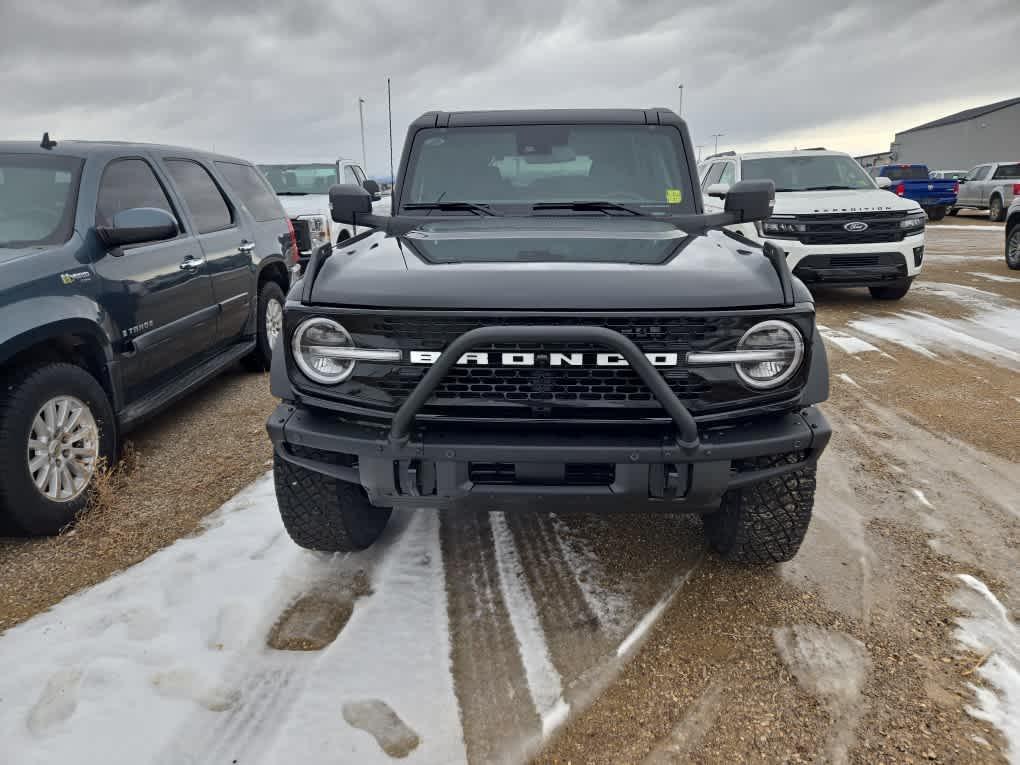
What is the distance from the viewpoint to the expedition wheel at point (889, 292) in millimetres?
8930

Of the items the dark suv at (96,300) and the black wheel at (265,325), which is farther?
the black wheel at (265,325)

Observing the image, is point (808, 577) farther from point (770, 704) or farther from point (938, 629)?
point (770, 704)

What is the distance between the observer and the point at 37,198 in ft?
12.3

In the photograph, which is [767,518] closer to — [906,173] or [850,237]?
[850,237]

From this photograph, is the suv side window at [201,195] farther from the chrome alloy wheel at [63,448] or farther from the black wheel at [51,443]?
the chrome alloy wheel at [63,448]

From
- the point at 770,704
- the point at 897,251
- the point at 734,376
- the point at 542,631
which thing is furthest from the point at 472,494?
the point at 897,251

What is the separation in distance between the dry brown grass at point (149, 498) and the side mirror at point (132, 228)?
1191 mm

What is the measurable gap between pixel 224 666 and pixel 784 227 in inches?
314

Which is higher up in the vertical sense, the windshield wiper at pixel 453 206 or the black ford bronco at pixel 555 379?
the windshield wiper at pixel 453 206

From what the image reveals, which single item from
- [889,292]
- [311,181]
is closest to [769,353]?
[889,292]

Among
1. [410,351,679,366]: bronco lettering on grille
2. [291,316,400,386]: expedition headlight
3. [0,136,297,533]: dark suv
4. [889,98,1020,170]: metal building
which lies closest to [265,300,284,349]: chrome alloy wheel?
[0,136,297,533]: dark suv

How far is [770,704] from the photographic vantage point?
2156 millimetres

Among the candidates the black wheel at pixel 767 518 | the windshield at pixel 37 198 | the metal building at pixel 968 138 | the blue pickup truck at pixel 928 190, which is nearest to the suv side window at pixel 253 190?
the windshield at pixel 37 198

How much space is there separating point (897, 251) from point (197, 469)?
7899 millimetres
